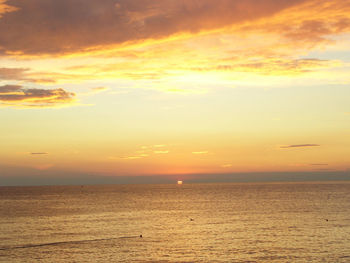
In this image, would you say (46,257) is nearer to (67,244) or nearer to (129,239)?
(67,244)

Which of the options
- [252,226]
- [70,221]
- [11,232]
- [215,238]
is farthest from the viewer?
[70,221]

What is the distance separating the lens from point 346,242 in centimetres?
7494

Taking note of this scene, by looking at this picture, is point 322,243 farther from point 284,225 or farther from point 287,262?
point 284,225

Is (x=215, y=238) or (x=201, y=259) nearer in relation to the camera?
(x=201, y=259)

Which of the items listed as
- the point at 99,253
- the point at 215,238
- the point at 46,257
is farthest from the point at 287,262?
the point at 46,257

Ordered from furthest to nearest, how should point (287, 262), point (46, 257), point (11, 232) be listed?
point (11, 232), point (46, 257), point (287, 262)

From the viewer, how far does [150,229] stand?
323 ft

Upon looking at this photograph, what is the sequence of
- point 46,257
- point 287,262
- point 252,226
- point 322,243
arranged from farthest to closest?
point 252,226 < point 322,243 < point 46,257 < point 287,262

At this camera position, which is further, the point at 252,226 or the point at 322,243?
the point at 252,226

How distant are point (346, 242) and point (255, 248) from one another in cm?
1710

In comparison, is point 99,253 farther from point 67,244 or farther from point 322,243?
point 322,243

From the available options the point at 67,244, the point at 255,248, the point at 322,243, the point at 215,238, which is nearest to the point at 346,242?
the point at 322,243

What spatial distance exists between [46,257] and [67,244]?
1111 centimetres

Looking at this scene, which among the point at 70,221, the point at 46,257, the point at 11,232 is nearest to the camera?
the point at 46,257
